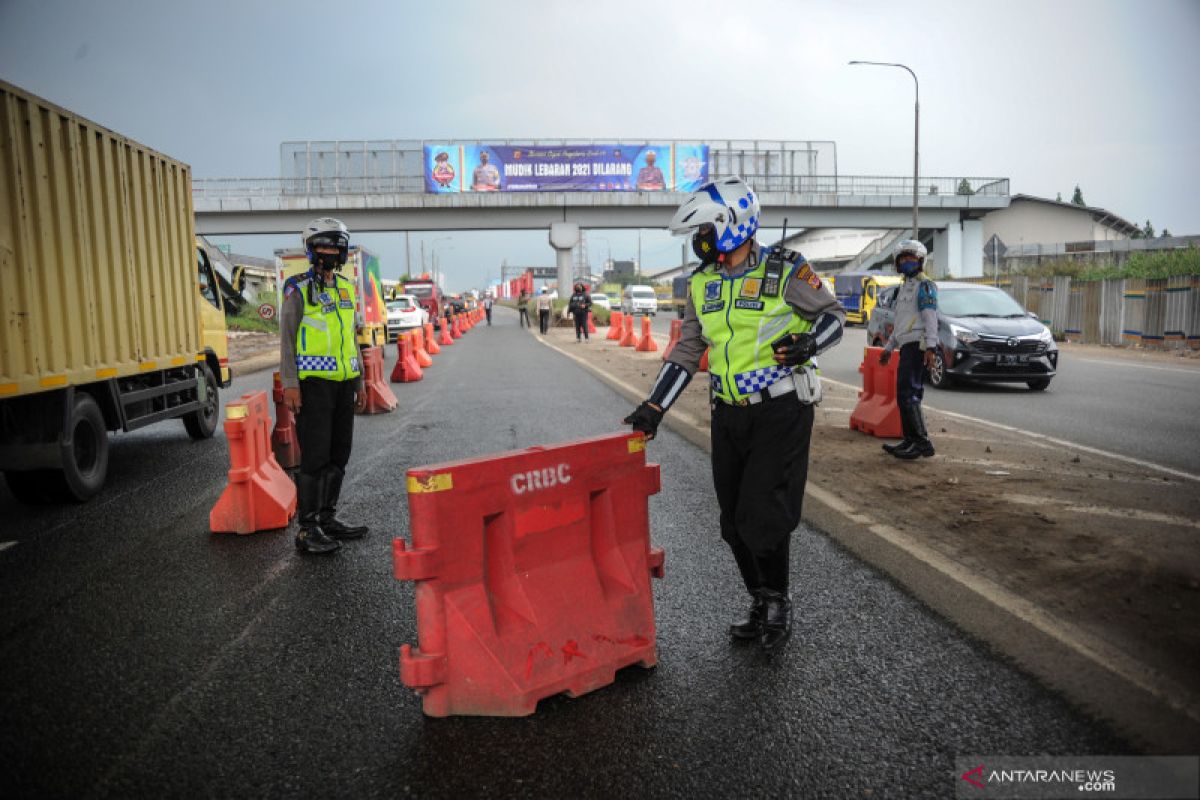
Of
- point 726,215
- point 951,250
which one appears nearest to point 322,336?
point 726,215

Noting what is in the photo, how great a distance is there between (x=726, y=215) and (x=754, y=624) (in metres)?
1.81

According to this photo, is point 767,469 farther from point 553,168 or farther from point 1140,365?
point 553,168

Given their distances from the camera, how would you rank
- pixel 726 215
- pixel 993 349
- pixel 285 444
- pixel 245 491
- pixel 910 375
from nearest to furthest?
pixel 726 215 → pixel 245 491 → pixel 285 444 → pixel 910 375 → pixel 993 349

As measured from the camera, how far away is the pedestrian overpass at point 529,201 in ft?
161

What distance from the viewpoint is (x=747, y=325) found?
3.77 m

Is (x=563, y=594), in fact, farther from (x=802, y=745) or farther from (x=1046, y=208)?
(x=1046, y=208)

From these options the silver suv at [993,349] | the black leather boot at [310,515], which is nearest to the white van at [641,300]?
the silver suv at [993,349]

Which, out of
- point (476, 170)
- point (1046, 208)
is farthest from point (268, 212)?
point (1046, 208)

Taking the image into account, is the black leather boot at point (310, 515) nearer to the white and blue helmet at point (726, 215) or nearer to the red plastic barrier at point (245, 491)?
the red plastic barrier at point (245, 491)

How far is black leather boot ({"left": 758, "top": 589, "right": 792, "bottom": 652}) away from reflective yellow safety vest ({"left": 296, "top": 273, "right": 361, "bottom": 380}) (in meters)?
3.10

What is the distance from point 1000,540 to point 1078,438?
4.68m

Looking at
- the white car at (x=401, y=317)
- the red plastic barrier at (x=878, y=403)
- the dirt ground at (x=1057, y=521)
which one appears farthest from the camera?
the white car at (x=401, y=317)

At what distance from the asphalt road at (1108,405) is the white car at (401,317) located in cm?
1923

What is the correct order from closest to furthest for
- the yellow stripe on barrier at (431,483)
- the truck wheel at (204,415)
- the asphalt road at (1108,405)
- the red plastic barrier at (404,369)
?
1. the yellow stripe on barrier at (431,483)
2. the asphalt road at (1108,405)
3. the truck wheel at (204,415)
4. the red plastic barrier at (404,369)
